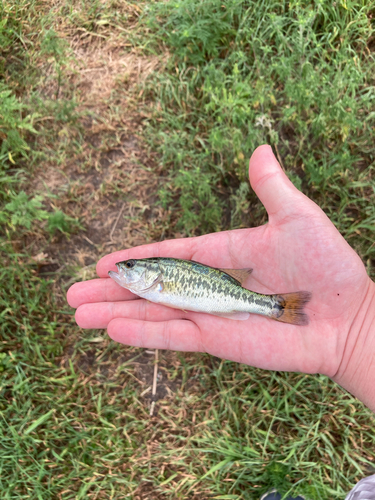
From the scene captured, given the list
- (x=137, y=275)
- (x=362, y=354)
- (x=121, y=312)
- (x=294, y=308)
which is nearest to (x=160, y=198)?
(x=137, y=275)

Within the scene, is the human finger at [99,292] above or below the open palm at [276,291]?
below

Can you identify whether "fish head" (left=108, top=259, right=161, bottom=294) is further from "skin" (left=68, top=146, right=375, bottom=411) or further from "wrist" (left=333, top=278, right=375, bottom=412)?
"wrist" (left=333, top=278, right=375, bottom=412)

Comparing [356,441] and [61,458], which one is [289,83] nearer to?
[356,441]

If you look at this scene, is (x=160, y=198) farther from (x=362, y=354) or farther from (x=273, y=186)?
(x=362, y=354)

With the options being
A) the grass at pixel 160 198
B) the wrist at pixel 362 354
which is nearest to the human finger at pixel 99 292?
the grass at pixel 160 198

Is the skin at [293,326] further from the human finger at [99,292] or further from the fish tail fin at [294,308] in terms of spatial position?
the human finger at [99,292]

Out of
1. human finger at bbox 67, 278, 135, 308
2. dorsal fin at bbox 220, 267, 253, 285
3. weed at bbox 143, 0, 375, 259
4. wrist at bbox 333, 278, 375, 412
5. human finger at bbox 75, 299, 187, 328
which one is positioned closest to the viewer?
wrist at bbox 333, 278, 375, 412

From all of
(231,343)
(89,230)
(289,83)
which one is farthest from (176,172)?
(231,343)

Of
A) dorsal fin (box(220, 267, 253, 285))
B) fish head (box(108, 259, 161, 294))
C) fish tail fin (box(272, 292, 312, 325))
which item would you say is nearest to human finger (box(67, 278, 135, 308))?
fish head (box(108, 259, 161, 294))
